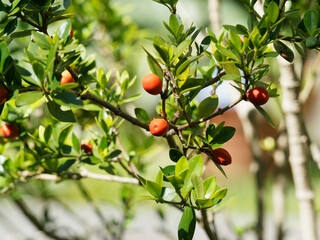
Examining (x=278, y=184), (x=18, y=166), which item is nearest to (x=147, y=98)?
(x=278, y=184)

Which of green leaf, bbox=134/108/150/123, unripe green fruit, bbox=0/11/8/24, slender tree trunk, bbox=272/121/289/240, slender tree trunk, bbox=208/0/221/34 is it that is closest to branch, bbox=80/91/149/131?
green leaf, bbox=134/108/150/123

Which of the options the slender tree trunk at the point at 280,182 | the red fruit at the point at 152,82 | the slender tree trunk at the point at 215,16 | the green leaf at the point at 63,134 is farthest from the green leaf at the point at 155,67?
the slender tree trunk at the point at 280,182

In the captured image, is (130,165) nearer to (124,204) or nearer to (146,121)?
(146,121)

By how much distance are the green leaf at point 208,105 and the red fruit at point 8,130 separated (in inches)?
14.3

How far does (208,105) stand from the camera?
45cm

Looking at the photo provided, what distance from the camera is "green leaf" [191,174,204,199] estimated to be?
1.27 feet

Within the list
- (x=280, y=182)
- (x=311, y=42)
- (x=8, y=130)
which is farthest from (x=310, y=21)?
(x=280, y=182)

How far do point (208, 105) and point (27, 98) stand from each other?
0.21 metres

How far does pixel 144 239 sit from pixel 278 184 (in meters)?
2.37

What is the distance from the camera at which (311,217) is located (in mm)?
849

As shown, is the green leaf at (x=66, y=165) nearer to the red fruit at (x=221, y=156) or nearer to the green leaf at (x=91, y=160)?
the green leaf at (x=91, y=160)

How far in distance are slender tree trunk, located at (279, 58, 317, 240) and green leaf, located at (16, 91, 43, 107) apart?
56 cm

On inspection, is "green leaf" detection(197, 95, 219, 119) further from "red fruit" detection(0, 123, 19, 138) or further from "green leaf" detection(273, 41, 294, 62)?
"red fruit" detection(0, 123, 19, 138)

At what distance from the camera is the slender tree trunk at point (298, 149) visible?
79 cm
